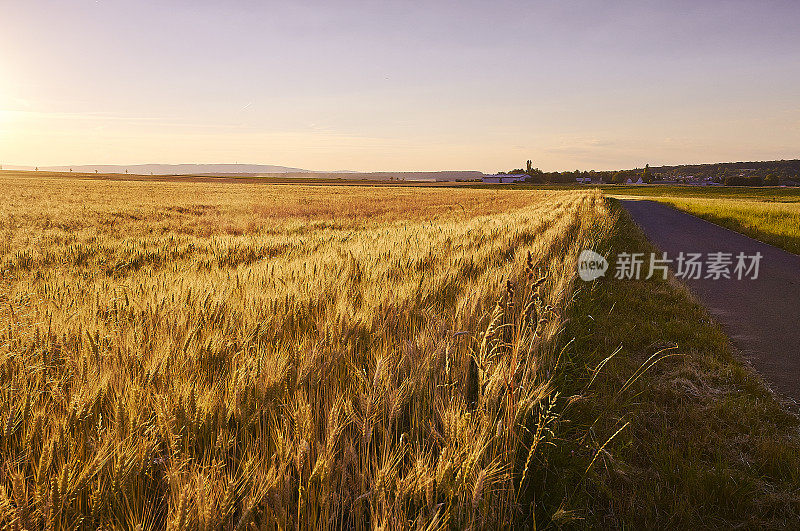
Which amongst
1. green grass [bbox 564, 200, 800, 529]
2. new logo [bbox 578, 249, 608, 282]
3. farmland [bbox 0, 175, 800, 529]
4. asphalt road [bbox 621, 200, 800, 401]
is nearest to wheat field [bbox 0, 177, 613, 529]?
farmland [bbox 0, 175, 800, 529]

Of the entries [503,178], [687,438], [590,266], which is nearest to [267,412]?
[687,438]

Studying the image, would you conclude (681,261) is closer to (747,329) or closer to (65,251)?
(747,329)

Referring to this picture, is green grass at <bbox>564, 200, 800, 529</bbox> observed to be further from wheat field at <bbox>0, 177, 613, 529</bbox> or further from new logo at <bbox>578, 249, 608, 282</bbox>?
new logo at <bbox>578, 249, 608, 282</bbox>

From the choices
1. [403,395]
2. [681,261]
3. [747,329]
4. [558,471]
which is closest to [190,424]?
[403,395]

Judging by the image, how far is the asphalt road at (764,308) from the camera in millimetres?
3934

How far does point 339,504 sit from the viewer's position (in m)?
1.29

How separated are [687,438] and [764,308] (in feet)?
15.5

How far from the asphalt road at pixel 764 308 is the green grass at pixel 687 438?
0.29 m

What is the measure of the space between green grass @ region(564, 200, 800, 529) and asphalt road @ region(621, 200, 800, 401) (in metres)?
0.29

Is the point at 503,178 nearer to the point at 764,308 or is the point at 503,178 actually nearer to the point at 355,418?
the point at 764,308

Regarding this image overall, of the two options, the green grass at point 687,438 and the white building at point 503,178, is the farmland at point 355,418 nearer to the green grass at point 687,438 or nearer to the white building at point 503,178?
the green grass at point 687,438

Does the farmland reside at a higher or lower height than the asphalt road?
higher

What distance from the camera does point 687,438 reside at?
2553mm

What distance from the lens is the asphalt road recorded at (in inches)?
155
